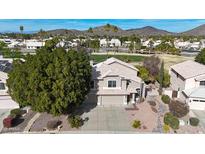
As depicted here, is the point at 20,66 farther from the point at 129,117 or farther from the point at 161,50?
the point at 161,50

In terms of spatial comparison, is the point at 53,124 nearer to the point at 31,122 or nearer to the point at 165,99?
the point at 31,122

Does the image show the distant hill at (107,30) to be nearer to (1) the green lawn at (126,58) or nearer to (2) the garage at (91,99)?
(2) the garage at (91,99)

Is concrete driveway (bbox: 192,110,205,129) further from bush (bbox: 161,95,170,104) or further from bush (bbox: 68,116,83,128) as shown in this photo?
bush (bbox: 68,116,83,128)

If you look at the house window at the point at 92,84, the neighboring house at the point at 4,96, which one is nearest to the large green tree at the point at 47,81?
the neighboring house at the point at 4,96

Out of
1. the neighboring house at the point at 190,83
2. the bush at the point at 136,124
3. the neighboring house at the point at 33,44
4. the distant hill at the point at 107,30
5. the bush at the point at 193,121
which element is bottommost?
the bush at the point at 193,121

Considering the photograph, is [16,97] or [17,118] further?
[17,118]

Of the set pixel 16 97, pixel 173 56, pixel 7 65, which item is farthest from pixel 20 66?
pixel 173 56
